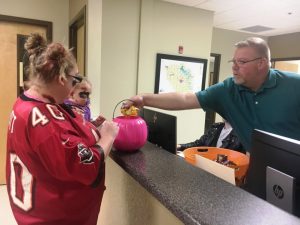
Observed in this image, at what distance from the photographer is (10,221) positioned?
261 cm

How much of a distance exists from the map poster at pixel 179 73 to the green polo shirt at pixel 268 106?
1918mm

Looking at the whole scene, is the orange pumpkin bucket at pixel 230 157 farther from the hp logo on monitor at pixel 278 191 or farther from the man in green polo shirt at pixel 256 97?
the hp logo on monitor at pixel 278 191

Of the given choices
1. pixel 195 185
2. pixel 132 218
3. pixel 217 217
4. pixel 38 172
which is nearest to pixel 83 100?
pixel 132 218

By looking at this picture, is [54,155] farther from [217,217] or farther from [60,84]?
[217,217]

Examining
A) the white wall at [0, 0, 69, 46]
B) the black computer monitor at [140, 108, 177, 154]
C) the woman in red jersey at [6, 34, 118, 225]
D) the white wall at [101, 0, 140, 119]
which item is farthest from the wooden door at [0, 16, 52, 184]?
the woman in red jersey at [6, 34, 118, 225]

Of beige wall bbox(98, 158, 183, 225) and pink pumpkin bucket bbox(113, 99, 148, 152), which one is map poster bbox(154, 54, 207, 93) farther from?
pink pumpkin bucket bbox(113, 99, 148, 152)

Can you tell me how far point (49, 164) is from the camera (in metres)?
0.85

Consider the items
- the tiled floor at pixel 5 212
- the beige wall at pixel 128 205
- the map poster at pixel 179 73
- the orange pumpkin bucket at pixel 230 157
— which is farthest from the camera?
the map poster at pixel 179 73

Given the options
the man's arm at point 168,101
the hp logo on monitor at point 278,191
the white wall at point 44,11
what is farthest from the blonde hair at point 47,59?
the white wall at point 44,11

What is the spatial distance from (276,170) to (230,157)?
66 cm

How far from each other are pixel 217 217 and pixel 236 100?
1132mm

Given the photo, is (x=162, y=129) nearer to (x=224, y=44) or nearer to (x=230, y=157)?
(x=230, y=157)

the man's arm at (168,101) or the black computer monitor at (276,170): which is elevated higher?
the man's arm at (168,101)

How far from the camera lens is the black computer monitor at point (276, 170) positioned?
86 cm
